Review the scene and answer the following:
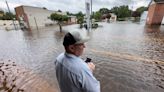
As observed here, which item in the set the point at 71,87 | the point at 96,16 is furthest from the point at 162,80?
the point at 96,16

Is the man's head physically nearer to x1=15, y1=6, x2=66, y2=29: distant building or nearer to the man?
the man

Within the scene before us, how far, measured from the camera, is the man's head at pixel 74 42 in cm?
127

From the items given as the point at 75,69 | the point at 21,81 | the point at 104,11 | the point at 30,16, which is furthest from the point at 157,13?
the point at 104,11

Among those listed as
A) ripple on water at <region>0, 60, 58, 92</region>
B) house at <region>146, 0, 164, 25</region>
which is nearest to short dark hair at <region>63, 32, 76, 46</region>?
ripple on water at <region>0, 60, 58, 92</region>

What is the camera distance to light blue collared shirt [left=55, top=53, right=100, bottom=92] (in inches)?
47.8

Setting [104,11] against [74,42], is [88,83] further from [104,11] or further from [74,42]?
[104,11]

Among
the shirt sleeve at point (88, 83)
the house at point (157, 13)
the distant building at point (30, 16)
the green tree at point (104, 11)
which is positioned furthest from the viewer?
the green tree at point (104, 11)

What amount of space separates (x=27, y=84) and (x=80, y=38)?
3653 mm

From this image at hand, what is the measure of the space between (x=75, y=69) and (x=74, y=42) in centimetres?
25

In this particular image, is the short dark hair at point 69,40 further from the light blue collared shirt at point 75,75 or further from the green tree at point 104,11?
the green tree at point 104,11

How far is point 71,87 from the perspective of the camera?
4.26 ft

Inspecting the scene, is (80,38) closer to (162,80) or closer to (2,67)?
(162,80)

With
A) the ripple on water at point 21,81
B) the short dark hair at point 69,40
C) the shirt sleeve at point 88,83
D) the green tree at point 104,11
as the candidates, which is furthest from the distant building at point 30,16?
the green tree at point 104,11

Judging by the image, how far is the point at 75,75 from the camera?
122 centimetres
